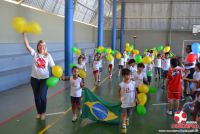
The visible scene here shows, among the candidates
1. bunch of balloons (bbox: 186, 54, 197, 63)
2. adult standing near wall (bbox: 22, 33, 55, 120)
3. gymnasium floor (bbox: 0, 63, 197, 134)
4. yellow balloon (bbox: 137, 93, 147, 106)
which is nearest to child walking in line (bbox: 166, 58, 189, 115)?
gymnasium floor (bbox: 0, 63, 197, 134)

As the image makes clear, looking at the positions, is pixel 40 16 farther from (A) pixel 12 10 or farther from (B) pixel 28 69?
(B) pixel 28 69

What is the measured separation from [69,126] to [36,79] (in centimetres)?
122

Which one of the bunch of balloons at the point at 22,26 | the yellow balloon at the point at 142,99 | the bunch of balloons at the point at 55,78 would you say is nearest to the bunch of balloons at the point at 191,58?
the yellow balloon at the point at 142,99

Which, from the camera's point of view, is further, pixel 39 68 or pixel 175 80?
pixel 175 80

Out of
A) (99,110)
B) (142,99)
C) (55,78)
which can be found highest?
(55,78)

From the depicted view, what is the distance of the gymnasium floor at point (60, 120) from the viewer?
4672 mm

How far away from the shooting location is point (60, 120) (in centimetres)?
522

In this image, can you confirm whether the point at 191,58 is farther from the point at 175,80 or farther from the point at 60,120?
the point at 60,120

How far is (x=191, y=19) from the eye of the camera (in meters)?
23.2

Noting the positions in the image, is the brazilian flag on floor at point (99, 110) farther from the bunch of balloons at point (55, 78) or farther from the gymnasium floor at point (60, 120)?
the bunch of balloons at point (55, 78)

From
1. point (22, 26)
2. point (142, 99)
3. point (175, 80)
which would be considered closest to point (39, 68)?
point (22, 26)

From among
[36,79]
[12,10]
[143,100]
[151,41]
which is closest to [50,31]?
[12,10]

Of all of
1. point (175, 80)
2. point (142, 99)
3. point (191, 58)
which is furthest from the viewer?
point (191, 58)

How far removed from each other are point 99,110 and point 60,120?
963mm
